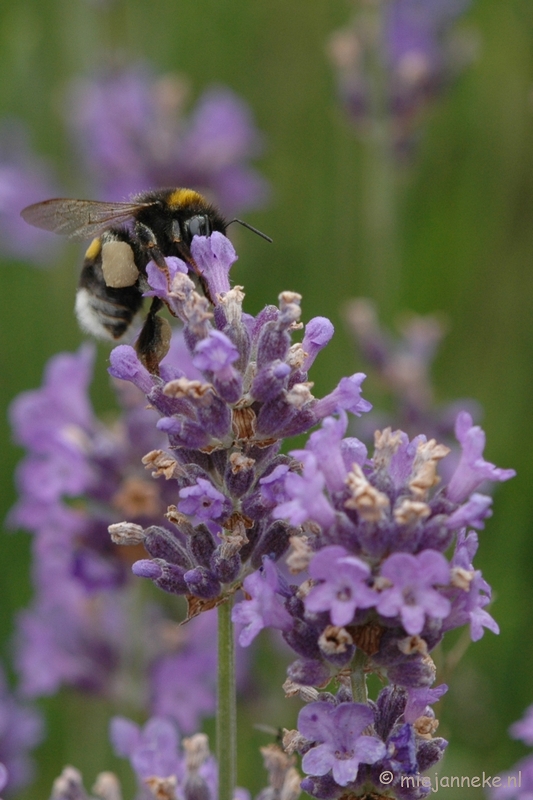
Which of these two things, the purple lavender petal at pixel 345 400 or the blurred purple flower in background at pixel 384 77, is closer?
the purple lavender petal at pixel 345 400

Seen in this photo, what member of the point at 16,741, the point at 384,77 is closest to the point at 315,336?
the point at 16,741

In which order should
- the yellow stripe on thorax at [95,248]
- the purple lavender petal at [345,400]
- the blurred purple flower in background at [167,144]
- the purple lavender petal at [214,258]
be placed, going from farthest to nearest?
the blurred purple flower in background at [167,144] → the yellow stripe on thorax at [95,248] → the purple lavender petal at [214,258] → the purple lavender petal at [345,400]

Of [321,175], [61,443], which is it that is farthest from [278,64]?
[61,443]

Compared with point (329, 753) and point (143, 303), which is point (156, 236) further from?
point (329, 753)

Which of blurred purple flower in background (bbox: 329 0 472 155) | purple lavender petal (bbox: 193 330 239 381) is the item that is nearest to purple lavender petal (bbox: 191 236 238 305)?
purple lavender petal (bbox: 193 330 239 381)

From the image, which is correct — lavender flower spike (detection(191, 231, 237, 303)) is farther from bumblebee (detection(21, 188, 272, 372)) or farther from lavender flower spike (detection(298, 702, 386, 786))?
lavender flower spike (detection(298, 702, 386, 786))

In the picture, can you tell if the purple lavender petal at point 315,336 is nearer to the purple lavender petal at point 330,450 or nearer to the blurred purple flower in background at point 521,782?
the purple lavender petal at point 330,450

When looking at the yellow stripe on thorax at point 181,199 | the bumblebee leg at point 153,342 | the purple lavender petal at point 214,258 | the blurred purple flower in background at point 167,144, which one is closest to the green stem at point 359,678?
the purple lavender petal at point 214,258
